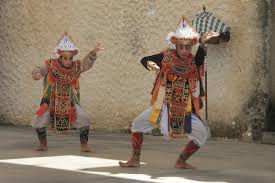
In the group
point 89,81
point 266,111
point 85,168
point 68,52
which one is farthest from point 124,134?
point 85,168

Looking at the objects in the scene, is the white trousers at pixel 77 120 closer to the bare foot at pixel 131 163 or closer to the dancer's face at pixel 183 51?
the bare foot at pixel 131 163

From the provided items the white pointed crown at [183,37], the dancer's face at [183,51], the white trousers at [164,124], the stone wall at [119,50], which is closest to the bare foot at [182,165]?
the white trousers at [164,124]

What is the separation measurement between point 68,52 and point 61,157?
57.8 inches

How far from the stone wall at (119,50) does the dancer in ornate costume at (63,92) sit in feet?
9.42

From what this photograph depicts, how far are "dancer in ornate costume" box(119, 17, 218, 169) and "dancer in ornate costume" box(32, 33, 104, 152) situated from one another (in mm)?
1578

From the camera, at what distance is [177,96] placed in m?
7.38

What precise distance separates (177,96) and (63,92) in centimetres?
204

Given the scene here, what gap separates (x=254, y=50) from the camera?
1055cm

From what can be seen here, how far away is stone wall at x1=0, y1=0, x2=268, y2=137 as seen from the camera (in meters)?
10.6

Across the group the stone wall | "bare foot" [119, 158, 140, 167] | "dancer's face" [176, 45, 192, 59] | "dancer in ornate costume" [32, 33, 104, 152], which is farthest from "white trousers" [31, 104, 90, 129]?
the stone wall

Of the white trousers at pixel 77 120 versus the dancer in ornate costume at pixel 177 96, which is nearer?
the dancer in ornate costume at pixel 177 96

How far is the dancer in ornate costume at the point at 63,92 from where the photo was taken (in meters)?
8.78

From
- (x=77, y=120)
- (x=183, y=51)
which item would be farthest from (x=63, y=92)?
(x=183, y=51)

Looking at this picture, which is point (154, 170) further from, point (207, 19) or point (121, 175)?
point (207, 19)
